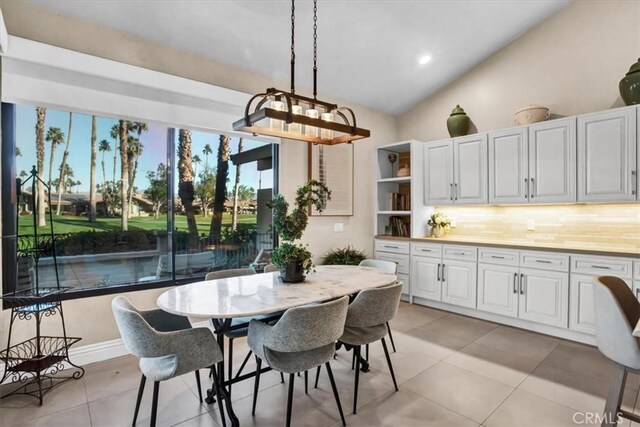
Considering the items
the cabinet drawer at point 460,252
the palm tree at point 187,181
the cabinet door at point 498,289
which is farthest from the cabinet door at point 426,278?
the palm tree at point 187,181

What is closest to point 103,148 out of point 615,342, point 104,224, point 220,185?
point 104,224

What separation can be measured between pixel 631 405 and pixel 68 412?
3.78 metres

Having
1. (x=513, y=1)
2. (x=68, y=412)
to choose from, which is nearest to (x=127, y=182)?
(x=68, y=412)

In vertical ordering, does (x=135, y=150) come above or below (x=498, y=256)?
above

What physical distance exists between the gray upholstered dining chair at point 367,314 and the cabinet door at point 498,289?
84.4 inches

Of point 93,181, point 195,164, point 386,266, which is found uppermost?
point 195,164

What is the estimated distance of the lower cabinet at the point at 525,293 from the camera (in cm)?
341

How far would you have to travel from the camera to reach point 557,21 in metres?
3.86

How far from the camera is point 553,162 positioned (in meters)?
3.61

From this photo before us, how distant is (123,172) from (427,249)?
12.2 feet

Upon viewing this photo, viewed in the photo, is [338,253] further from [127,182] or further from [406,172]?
[127,182]

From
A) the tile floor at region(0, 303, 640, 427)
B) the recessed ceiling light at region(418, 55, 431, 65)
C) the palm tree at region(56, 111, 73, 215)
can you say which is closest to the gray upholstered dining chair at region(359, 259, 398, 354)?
the tile floor at region(0, 303, 640, 427)

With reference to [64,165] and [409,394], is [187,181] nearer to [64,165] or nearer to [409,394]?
[64,165]

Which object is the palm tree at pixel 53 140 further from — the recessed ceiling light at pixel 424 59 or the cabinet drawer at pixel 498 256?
the cabinet drawer at pixel 498 256
